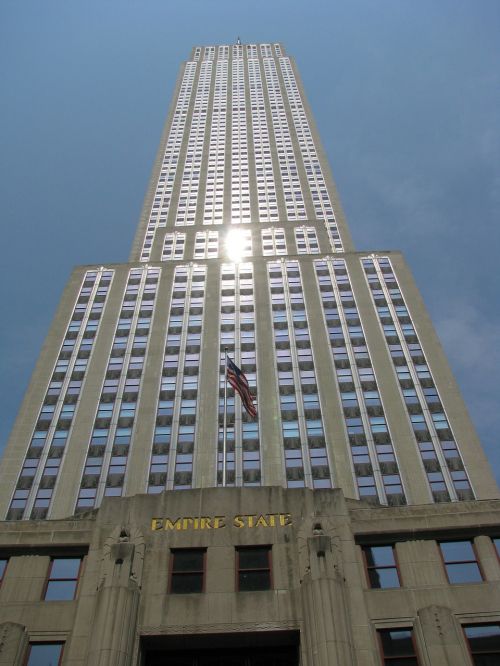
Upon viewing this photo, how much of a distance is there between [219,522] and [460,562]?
1151cm

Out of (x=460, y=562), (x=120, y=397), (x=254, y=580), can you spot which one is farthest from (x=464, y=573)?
(x=120, y=397)

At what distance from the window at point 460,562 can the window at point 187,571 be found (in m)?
11.4

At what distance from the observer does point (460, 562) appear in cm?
2964

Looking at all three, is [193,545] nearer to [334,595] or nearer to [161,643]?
[161,643]

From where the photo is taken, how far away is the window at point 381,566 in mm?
29094

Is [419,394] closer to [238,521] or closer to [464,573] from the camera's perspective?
[464,573]

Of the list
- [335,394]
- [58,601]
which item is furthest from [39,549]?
[335,394]

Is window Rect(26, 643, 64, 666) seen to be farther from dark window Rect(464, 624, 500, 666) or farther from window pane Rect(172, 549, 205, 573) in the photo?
dark window Rect(464, 624, 500, 666)

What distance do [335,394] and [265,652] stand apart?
47310 millimetres

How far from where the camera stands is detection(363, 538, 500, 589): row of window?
2903cm

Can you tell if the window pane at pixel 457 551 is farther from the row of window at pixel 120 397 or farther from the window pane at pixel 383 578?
the row of window at pixel 120 397

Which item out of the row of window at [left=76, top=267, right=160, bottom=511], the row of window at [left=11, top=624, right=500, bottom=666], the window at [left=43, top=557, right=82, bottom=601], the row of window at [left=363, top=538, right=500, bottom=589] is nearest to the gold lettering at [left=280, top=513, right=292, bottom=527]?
the row of window at [left=363, top=538, right=500, bottom=589]

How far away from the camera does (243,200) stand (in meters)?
130

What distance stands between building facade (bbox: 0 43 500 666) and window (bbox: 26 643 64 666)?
88 mm
